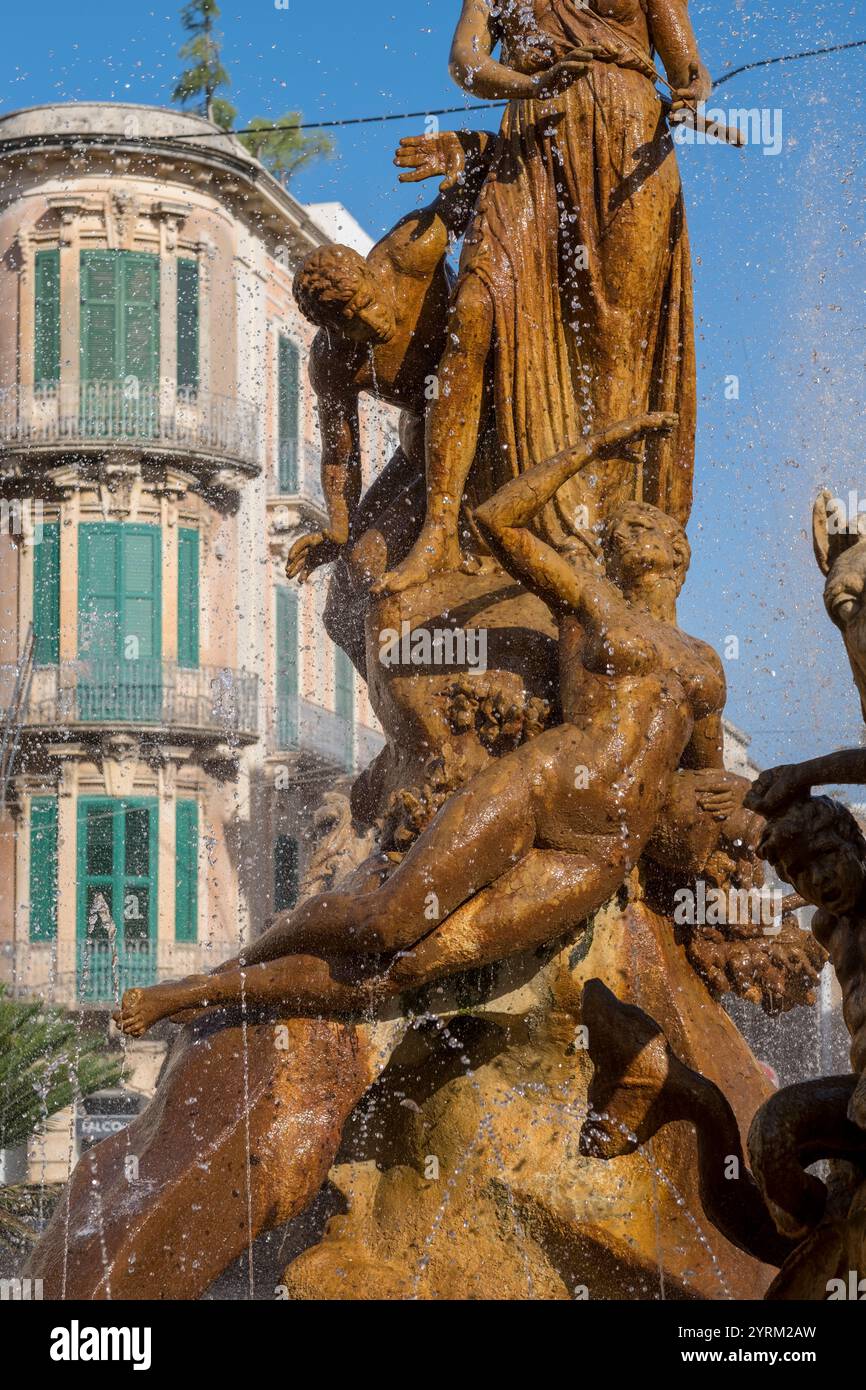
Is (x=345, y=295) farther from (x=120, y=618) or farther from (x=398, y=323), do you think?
(x=120, y=618)

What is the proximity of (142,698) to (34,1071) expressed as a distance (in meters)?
11.2

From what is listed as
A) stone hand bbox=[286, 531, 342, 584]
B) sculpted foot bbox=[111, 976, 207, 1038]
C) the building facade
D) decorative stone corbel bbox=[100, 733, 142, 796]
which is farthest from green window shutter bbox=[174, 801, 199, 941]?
sculpted foot bbox=[111, 976, 207, 1038]

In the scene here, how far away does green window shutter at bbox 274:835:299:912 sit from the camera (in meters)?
25.6

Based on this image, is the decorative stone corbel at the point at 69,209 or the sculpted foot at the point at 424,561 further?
the decorative stone corbel at the point at 69,209

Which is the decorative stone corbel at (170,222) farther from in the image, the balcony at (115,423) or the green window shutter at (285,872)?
the green window shutter at (285,872)

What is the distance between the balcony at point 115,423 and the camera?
93.2 ft

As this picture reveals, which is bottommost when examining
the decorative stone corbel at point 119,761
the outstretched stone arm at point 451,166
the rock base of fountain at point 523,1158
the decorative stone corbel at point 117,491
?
the rock base of fountain at point 523,1158

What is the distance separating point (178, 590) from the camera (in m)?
28.6

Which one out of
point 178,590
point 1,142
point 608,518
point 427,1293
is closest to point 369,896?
point 427,1293

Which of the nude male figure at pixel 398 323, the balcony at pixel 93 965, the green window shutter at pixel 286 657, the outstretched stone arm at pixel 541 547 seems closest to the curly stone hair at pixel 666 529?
the outstretched stone arm at pixel 541 547

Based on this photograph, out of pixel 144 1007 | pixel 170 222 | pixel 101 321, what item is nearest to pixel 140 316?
pixel 101 321

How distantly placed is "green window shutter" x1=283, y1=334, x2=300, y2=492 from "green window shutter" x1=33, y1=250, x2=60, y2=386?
3.23 metres

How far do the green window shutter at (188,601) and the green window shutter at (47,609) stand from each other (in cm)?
164
